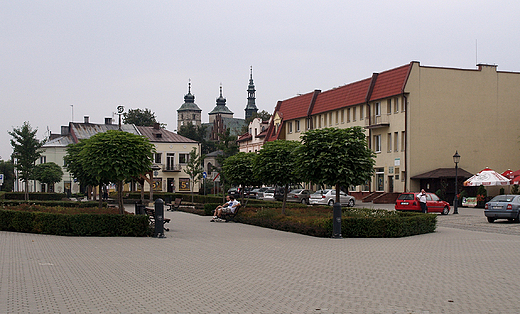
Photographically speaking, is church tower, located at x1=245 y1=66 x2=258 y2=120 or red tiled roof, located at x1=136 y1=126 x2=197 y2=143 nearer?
red tiled roof, located at x1=136 y1=126 x2=197 y2=143

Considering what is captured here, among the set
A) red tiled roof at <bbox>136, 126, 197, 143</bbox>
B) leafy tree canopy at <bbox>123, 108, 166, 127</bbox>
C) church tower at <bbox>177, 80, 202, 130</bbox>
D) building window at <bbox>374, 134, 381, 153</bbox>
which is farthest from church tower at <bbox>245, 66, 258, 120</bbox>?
building window at <bbox>374, 134, 381, 153</bbox>

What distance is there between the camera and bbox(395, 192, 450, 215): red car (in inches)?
1292

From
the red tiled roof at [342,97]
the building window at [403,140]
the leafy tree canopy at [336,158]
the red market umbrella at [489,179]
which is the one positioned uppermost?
the red tiled roof at [342,97]

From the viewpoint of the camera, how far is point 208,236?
62.1 feet

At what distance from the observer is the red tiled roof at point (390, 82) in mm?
50344

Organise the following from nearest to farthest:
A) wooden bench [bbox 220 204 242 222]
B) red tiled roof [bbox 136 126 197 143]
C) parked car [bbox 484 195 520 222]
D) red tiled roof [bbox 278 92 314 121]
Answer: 1. wooden bench [bbox 220 204 242 222]
2. parked car [bbox 484 195 520 222]
3. red tiled roof [bbox 278 92 314 121]
4. red tiled roof [bbox 136 126 197 143]

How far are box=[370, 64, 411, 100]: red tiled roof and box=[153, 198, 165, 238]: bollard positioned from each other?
35.9 m

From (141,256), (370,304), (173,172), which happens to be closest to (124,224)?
(141,256)

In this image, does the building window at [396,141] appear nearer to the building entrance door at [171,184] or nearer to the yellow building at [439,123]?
the yellow building at [439,123]

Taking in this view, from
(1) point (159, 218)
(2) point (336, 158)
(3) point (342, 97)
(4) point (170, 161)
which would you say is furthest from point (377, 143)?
(1) point (159, 218)

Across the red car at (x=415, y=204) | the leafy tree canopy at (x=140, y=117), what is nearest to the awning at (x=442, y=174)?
the red car at (x=415, y=204)

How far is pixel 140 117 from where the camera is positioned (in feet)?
365

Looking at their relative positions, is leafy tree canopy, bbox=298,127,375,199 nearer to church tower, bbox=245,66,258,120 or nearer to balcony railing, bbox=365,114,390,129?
balcony railing, bbox=365,114,390,129

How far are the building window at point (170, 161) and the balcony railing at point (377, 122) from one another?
36.0m
